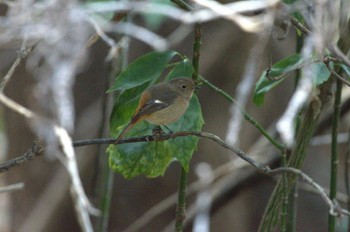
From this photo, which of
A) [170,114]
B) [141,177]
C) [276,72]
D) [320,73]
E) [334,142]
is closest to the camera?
[320,73]

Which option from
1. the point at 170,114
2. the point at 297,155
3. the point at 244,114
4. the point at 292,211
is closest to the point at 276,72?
the point at 244,114

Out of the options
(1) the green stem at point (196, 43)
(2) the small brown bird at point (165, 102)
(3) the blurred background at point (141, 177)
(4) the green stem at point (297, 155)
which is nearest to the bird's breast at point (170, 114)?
(2) the small brown bird at point (165, 102)

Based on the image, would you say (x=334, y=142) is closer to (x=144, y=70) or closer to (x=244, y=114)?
(x=244, y=114)

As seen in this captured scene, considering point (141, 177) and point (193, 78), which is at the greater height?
point (193, 78)

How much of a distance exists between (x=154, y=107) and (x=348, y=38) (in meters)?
0.58

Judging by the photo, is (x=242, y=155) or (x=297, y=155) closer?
(x=242, y=155)

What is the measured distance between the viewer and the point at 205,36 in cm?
429

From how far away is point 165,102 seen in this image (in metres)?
2.32

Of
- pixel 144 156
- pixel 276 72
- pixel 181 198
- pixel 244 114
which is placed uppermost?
pixel 276 72

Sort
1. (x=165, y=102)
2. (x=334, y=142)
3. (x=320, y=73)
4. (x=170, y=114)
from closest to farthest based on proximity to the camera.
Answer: (x=320, y=73), (x=334, y=142), (x=170, y=114), (x=165, y=102)

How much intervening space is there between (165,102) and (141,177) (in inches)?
81.1

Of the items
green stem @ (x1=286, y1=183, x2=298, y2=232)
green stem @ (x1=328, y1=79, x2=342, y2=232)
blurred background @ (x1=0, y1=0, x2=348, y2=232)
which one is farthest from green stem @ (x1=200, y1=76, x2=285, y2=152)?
blurred background @ (x1=0, y1=0, x2=348, y2=232)

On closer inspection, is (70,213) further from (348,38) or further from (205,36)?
(348,38)

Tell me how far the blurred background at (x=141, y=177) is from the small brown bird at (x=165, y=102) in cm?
165
